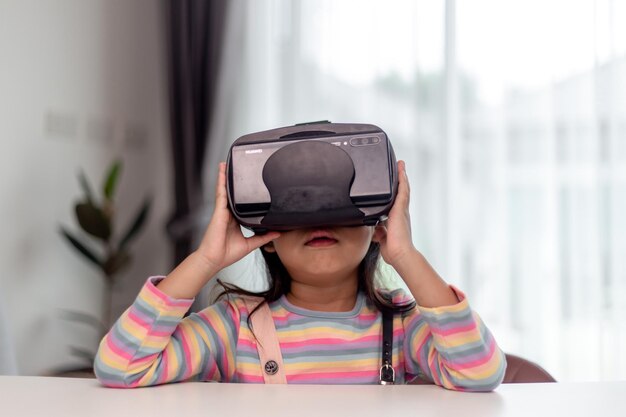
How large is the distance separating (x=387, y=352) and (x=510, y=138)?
1647mm

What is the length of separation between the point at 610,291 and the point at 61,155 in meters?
2.12

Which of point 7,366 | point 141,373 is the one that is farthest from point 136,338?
point 7,366

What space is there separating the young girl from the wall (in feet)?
5.95

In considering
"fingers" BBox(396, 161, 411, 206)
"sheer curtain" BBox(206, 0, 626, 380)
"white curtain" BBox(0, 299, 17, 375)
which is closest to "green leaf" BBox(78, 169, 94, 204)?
"sheer curtain" BBox(206, 0, 626, 380)

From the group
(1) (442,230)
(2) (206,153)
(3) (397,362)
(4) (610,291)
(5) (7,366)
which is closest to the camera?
(3) (397,362)

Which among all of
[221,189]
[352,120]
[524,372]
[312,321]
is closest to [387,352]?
[312,321]

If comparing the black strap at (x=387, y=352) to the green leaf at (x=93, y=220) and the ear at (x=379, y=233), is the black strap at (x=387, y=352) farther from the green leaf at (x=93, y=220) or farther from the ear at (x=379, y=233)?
the green leaf at (x=93, y=220)

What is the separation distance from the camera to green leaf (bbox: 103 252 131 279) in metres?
3.09

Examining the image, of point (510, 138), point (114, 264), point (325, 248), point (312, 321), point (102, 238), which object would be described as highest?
point (510, 138)

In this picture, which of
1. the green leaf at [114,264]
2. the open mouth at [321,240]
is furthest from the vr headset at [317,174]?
the green leaf at [114,264]

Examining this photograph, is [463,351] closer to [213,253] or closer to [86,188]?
[213,253]

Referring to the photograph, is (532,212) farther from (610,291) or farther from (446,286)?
(446,286)

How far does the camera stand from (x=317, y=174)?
894 millimetres

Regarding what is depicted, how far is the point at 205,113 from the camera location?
325cm
